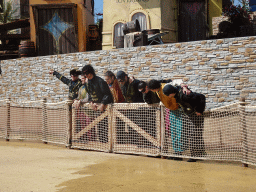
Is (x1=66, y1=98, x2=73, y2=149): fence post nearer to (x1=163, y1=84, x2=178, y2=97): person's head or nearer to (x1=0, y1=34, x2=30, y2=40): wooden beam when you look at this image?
(x1=163, y1=84, x2=178, y2=97): person's head

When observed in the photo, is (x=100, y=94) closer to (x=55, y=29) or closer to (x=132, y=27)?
(x=132, y=27)

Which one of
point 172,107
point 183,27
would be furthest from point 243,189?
point 183,27

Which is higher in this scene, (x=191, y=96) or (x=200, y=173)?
(x=191, y=96)

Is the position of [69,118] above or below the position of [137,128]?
above

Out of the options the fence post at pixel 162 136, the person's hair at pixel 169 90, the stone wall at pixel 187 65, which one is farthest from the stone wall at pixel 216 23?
the person's hair at pixel 169 90

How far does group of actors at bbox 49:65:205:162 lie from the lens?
20.8 ft

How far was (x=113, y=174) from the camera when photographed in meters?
5.52

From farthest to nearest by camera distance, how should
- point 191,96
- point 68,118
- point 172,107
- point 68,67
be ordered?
1. point 68,67
2. point 68,118
3. point 172,107
4. point 191,96

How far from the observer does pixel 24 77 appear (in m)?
15.5

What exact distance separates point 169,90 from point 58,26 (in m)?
12.8

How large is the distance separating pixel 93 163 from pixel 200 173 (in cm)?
202

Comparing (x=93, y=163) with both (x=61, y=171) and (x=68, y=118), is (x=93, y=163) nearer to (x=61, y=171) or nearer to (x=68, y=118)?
(x=61, y=171)

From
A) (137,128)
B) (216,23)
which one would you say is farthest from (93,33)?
(137,128)

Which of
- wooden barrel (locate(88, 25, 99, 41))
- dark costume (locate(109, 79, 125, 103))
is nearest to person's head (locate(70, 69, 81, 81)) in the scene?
dark costume (locate(109, 79, 125, 103))
